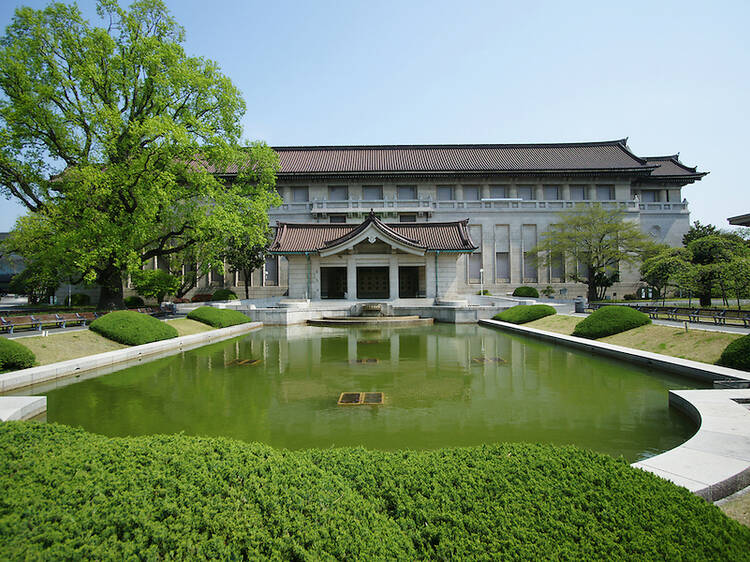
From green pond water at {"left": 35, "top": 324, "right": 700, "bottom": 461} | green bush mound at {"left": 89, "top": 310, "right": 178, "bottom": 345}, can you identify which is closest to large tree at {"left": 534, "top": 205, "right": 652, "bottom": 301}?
green pond water at {"left": 35, "top": 324, "right": 700, "bottom": 461}

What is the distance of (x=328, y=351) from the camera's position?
13.4m

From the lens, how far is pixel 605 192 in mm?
42062

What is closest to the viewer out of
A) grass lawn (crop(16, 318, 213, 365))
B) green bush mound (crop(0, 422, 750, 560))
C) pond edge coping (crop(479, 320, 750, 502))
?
green bush mound (crop(0, 422, 750, 560))

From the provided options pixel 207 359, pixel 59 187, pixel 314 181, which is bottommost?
pixel 207 359

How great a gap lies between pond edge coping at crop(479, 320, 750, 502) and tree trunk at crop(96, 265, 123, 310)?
964 inches

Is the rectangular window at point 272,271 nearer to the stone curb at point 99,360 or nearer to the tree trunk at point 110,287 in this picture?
the tree trunk at point 110,287

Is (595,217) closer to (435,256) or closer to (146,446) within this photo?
(435,256)

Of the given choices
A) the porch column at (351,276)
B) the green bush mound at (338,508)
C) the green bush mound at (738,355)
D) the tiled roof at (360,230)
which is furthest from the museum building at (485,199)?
the green bush mound at (338,508)

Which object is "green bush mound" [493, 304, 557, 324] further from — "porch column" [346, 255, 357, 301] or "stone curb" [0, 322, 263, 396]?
"stone curb" [0, 322, 263, 396]

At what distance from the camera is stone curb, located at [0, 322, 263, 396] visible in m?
8.88

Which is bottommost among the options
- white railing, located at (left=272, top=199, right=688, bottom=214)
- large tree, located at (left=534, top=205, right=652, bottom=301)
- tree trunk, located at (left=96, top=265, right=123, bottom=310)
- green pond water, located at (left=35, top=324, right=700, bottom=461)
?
green pond water, located at (left=35, top=324, right=700, bottom=461)

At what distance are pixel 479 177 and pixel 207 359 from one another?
118 feet

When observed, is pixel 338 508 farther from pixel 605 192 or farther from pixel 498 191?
pixel 605 192

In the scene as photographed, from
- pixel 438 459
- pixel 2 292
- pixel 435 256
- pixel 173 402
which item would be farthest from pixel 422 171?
pixel 2 292
